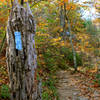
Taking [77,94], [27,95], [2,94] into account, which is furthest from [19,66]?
[77,94]

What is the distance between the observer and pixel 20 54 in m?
1.95

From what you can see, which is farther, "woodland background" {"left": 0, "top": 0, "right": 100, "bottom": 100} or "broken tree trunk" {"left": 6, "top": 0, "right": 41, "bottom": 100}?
"woodland background" {"left": 0, "top": 0, "right": 100, "bottom": 100}

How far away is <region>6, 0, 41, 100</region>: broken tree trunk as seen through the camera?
6.44 feet

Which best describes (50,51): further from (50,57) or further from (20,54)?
(20,54)

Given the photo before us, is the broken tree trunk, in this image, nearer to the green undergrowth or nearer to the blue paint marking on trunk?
the blue paint marking on trunk

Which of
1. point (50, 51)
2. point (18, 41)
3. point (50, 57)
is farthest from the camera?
point (50, 51)

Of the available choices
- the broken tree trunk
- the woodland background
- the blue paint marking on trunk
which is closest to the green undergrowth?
the woodland background

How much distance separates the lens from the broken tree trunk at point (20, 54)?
1964mm

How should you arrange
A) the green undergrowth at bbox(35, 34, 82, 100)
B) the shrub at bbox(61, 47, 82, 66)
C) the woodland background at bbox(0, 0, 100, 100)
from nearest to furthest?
the woodland background at bbox(0, 0, 100, 100) → the green undergrowth at bbox(35, 34, 82, 100) → the shrub at bbox(61, 47, 82, 66)

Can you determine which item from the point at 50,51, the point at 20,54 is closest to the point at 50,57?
the point at 50,51

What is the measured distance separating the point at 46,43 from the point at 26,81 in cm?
743

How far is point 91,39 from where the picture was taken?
1280 centimetres

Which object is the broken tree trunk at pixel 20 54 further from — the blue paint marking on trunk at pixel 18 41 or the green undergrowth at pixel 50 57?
the green undergrowth at pixel 50 57

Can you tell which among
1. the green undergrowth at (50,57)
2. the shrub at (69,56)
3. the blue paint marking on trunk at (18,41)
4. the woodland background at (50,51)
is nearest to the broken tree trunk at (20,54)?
the blue paint marking on trunk at (18,41)
